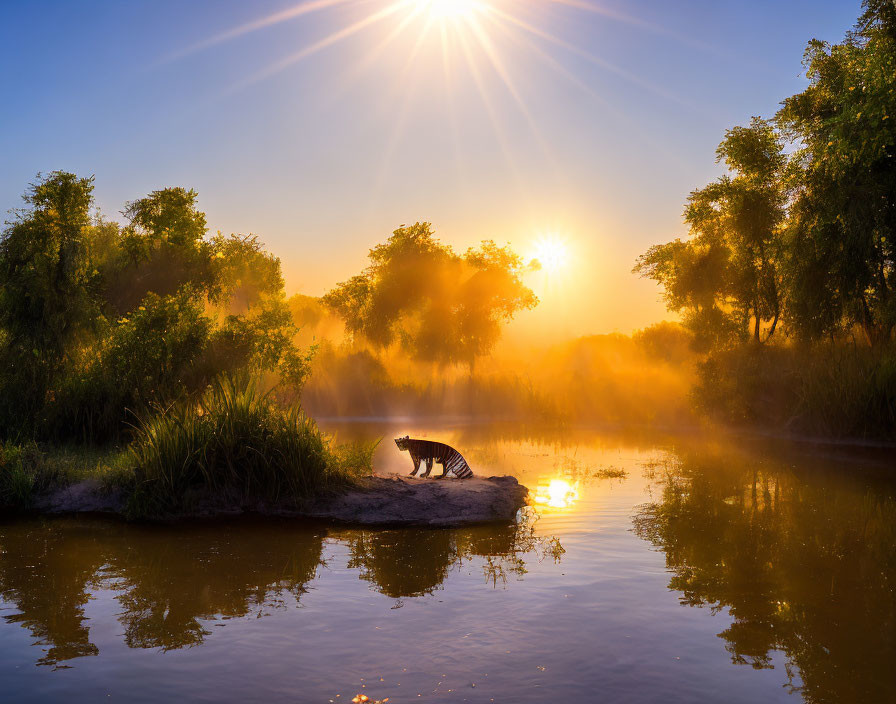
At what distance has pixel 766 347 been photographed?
2634 cm

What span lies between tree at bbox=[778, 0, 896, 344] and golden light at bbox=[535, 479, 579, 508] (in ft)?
39.3

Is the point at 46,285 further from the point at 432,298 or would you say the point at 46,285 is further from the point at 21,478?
the point at 432,298

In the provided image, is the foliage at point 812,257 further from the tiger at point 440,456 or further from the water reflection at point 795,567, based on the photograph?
the tiger at point 440,456

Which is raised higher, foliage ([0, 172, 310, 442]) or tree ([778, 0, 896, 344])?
tree ([778, 0, 896, 344])

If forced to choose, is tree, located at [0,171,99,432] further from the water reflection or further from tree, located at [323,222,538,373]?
tree, located at [323,222,538,373]

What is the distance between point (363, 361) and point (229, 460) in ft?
82.4

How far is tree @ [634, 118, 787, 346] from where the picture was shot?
25.6 m

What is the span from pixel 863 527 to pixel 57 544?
38.9 feet

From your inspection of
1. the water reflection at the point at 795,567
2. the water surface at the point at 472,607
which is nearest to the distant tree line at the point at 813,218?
the water reflection at the point at 795,567

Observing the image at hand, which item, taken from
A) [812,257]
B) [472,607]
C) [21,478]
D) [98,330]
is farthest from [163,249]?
[812,257]

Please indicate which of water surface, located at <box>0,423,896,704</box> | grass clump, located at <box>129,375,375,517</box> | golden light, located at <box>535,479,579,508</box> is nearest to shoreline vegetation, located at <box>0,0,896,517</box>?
grass clump, located at <box>129,375,375,517</box>

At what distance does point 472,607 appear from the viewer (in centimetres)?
690

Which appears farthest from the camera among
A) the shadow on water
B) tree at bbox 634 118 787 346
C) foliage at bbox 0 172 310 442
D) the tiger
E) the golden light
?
tree at bbox 634 118 787 346

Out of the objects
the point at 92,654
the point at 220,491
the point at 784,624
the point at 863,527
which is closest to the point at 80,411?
the point at 220,491
